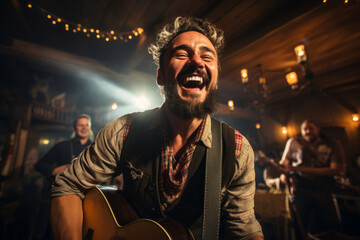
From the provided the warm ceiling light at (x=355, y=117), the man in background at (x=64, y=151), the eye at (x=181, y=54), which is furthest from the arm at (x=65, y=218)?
the warm ceiling light at (x=355, y=117)

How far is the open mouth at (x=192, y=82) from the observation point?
1.44 m

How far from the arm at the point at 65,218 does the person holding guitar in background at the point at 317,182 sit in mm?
3874

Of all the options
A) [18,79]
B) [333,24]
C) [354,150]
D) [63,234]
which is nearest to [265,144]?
[354,150]

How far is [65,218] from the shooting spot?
3.92ft

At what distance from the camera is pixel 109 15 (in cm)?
317

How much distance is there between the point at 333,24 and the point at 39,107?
30.6 feet

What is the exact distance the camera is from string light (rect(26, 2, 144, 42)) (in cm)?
322

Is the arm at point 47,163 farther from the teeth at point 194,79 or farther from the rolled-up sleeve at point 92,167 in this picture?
the teeth at point 194,79

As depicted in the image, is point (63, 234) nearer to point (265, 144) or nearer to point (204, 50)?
point (204, 50)

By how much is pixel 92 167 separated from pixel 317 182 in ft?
13.9

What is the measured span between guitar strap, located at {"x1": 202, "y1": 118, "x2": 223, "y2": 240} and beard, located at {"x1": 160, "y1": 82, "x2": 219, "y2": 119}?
0.32m

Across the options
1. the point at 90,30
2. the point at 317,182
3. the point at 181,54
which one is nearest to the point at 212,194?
the point at 181,54

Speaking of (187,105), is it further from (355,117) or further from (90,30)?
(355,117)

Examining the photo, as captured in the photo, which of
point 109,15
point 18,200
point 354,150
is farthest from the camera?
point 354,150
